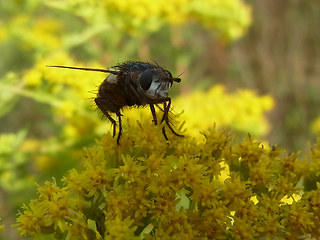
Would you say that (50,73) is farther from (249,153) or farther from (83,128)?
(249,153)

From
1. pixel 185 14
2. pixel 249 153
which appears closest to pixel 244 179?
pixel 249 153

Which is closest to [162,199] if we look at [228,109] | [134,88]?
[134,88]

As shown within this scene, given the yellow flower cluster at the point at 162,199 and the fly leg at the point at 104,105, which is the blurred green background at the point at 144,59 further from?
the yellow flower cluster at the point at 162,199

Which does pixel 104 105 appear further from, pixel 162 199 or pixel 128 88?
pixel 162 199

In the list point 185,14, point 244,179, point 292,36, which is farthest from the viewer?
point 292,36


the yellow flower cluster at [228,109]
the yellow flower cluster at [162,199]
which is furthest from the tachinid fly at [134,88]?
the yellow flower cluster at [228,109]

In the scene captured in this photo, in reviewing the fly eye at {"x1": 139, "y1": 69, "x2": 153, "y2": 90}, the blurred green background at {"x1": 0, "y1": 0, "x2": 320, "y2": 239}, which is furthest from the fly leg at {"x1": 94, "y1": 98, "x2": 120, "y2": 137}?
the blurred green background at {"x1": 0, "y1": 0, "x2": 320, "y2": 239}
